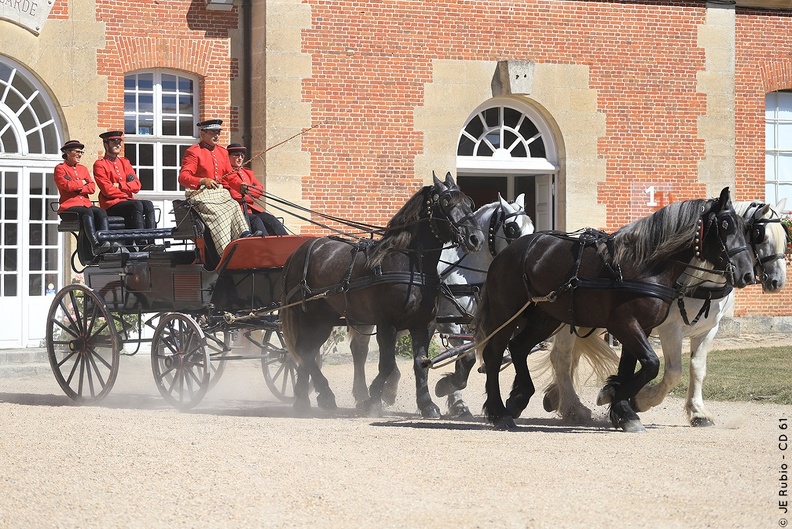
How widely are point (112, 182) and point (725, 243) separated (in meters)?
6.37

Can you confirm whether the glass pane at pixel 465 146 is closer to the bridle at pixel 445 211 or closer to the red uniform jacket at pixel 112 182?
the red uniform jacket at pixel 112 182

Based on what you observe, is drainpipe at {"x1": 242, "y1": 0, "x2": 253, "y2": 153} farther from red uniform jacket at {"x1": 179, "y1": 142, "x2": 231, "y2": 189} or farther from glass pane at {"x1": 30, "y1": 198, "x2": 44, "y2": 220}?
red uniform jacket at {"x1": 179, "y1": 142, "x2": 231, "y2": 189}

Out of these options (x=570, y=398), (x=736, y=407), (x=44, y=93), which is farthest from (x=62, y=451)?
(x=44, y=93)

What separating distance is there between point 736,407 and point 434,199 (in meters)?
3.32

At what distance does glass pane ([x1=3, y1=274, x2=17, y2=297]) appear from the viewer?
15.8 metres

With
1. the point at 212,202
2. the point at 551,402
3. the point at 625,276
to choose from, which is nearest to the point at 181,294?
the point at 212,202

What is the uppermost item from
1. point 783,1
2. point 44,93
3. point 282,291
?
point 783,1

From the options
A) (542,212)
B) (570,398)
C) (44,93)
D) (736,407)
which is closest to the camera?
(570,398)

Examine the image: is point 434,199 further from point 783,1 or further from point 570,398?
point 783,1

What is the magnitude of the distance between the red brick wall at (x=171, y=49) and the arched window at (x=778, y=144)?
8.59 metres

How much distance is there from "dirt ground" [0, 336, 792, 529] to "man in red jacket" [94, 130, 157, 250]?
7.75ft

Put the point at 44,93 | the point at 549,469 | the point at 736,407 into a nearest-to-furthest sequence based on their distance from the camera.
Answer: the point at 549,469
the point at 736,407
the point at 44,93

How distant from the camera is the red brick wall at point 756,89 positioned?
62.1 ft

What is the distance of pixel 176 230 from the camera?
1114 centimetres
